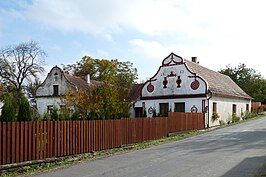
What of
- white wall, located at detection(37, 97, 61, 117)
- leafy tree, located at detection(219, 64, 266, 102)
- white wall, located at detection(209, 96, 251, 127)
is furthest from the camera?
leafy tree, located at detection(219, 64, 266, 102)

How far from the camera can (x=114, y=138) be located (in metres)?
16.2

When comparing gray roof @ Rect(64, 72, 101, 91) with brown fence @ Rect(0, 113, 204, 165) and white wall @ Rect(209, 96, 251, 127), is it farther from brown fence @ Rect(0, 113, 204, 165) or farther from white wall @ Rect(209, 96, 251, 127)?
brown fence @ Rect(0, 113, 204, 165)

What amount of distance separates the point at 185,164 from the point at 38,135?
5260 millimetres

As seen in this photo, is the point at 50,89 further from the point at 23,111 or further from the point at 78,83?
the point at 23,111

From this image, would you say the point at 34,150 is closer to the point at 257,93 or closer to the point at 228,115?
the point at 228,115

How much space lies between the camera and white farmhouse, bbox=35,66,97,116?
1545 inches

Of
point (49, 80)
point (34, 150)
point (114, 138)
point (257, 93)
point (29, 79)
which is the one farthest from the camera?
point (257, 93)

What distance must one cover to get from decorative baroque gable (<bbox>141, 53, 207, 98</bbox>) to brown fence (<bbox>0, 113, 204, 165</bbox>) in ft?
39.8

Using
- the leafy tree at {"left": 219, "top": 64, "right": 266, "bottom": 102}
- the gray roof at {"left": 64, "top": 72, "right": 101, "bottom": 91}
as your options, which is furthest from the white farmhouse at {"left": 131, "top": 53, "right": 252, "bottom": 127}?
the leafy tree at {"left": 219, "top": 64, "right": 266, "bottom": 102}

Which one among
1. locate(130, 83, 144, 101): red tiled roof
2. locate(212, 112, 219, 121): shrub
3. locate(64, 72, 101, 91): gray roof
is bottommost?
locate(212, 112, 219, 121): shrub

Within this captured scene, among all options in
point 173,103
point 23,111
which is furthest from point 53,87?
point 23,111

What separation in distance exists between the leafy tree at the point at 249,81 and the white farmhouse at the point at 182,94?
1229 inches

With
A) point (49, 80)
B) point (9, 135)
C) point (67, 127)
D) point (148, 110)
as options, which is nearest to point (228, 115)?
point (148, 110)

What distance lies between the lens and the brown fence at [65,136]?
35.5 ft
